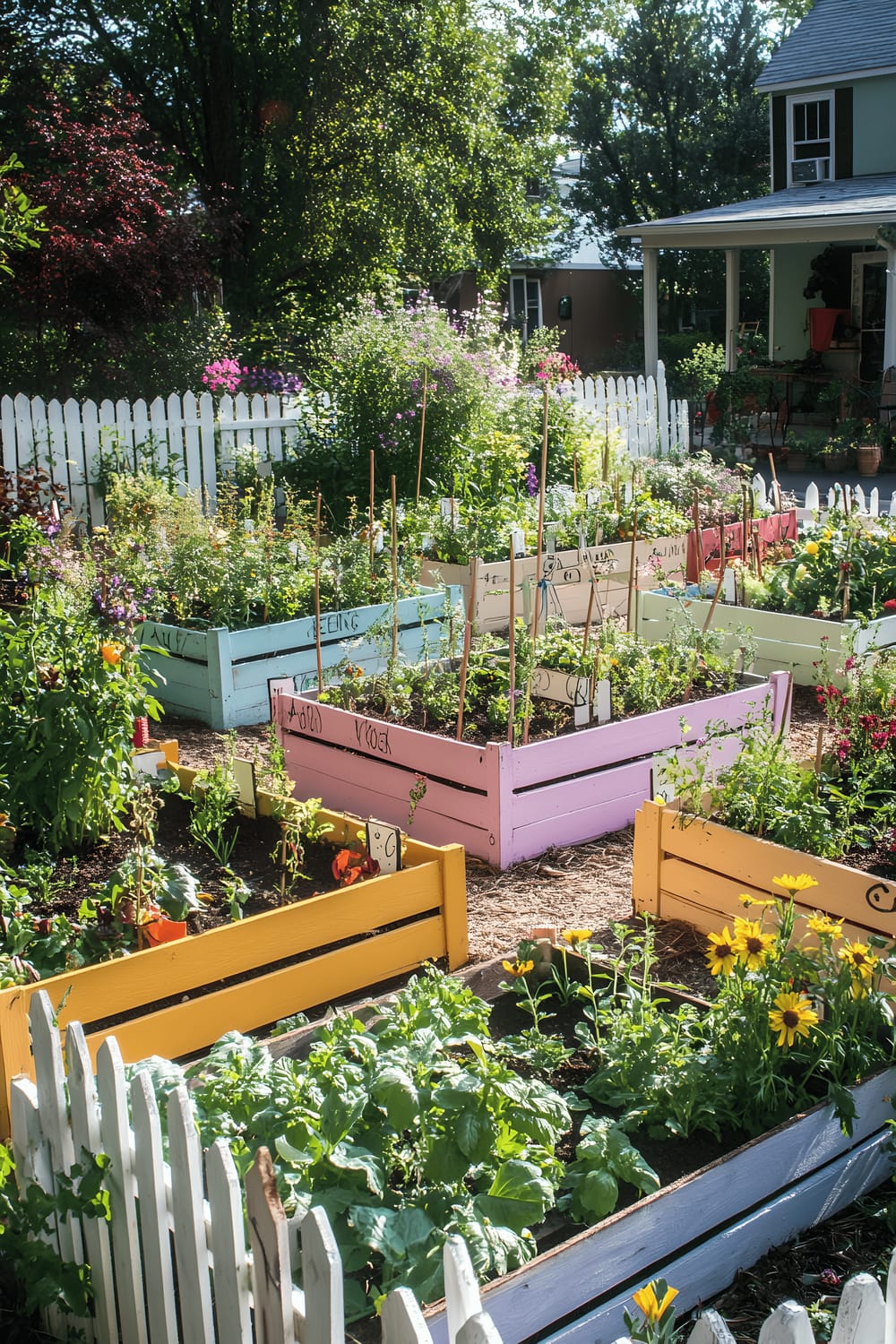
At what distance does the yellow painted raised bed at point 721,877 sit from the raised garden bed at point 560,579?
11.0 ft

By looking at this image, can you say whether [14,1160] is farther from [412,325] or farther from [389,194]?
[389,194]

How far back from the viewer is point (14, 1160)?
253 centimetres

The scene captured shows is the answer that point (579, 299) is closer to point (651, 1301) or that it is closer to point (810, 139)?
point (810, 139)

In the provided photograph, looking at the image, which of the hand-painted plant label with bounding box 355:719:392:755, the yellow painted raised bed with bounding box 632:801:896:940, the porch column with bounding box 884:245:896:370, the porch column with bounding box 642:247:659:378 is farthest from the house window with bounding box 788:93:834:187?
the yellow painted raised bed with bounding box 632:801:896:940

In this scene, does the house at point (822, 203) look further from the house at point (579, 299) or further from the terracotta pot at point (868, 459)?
the house at point (579, 299)

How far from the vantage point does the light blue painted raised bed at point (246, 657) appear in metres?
6.57

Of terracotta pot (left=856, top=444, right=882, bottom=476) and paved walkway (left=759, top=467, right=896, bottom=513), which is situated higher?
terracotta pot (left=856, top=444, right=882, bottom=476)

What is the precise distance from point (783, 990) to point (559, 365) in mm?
9856

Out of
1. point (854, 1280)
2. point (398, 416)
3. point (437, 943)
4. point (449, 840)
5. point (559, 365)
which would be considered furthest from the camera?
point (559, 365)

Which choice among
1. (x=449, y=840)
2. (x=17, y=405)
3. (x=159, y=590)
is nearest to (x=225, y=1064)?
(x=449, y=840)

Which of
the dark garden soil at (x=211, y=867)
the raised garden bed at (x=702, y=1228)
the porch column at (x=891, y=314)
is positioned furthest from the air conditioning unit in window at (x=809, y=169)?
the raised garden bed at (x=702, y=1228)

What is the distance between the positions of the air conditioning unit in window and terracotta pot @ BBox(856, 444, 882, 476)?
319 inches

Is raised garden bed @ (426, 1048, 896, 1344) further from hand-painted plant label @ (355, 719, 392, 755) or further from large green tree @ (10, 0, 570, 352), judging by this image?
large green tree @ (10, 0, 570, 352)

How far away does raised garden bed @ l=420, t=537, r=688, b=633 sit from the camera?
7.89 meters
